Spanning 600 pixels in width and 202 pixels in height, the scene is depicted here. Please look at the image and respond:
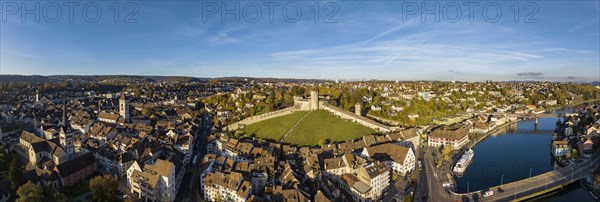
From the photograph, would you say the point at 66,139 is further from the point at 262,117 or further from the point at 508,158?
the point at 508,158

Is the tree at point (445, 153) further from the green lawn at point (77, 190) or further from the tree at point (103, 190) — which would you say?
the green lawn at point (77, 190)

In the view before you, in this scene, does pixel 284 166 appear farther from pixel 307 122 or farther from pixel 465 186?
pixel 307 122

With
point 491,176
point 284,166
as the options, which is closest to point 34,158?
point 284,166

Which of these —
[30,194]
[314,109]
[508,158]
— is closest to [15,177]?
[30,194]

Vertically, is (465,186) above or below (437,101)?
below

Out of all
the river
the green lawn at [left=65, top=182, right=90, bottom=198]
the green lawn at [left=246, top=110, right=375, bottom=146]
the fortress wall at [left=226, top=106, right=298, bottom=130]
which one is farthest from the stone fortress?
the green lawn at [left=65, top=182, right=90, bottom=198]
